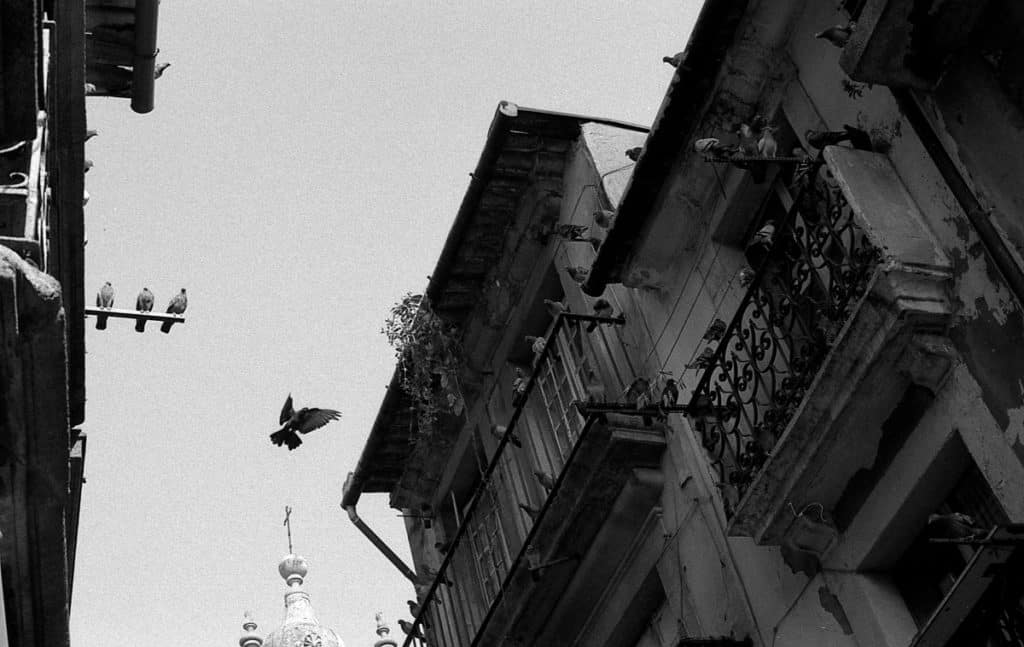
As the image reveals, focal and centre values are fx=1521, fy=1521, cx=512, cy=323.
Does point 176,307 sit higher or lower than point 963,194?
higher

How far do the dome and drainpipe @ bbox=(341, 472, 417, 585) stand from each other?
22142 millimetres

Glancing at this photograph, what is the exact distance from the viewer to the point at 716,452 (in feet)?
29.7

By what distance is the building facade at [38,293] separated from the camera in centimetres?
754

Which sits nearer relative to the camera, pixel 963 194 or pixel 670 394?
pixel 963 194

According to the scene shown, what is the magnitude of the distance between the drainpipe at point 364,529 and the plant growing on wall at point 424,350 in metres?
1.70

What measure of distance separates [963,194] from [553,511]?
3849mm

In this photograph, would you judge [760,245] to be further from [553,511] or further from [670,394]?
[553,511]

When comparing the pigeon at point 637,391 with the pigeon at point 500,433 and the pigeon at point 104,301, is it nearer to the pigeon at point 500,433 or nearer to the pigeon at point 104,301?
the pigeon at point 500,433

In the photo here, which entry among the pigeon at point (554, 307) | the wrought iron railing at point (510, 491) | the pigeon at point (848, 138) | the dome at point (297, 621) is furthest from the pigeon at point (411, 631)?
the dome at point (297, 621)

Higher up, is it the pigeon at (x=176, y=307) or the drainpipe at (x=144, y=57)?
the drainpipe at (x=144, y=57)

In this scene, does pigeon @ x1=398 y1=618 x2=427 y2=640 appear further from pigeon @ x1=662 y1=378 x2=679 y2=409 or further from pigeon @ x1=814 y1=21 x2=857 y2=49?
pigeon @ x1=814 y1=21 x2=857 y2=49

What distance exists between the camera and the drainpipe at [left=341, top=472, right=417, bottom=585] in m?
14.7

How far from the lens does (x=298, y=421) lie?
46.5ft

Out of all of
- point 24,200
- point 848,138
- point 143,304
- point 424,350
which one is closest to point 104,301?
point 143,304
